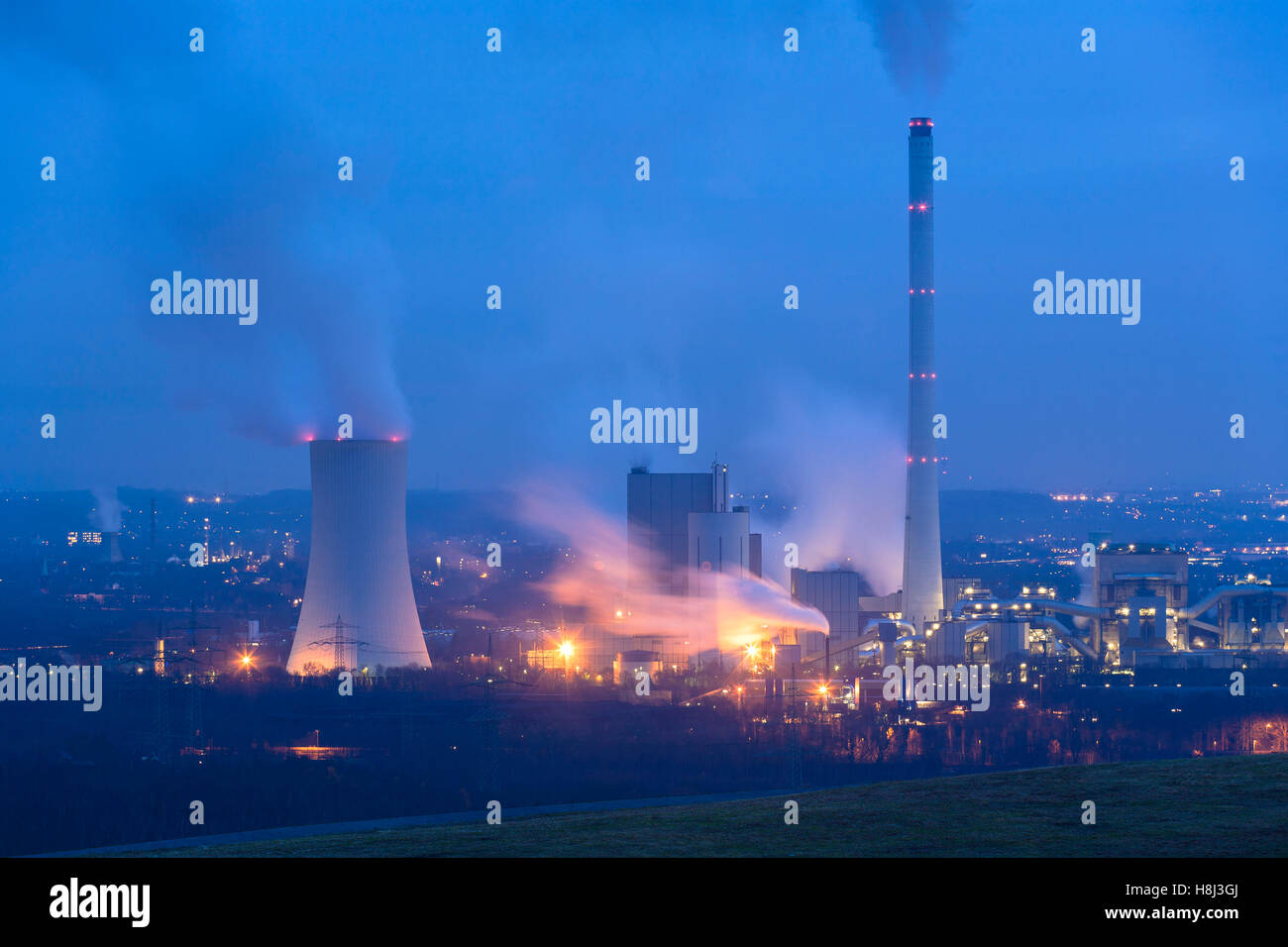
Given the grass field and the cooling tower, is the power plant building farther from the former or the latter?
the grass field

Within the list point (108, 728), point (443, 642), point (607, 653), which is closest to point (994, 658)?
point (607, 653)

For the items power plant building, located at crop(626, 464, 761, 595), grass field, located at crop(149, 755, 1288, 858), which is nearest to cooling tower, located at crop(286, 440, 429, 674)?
power plant building, located at crop(626, 464, 761, 595)

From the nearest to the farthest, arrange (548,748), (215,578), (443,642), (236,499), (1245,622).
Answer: (548,748) < (1245,622) < (443,642) < (215,578) < (236,499)

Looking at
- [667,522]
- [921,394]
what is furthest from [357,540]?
[921,394]

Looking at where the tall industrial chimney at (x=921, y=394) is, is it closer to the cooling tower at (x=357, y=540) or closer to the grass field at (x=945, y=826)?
the cooling tower at (x=357, y=540)

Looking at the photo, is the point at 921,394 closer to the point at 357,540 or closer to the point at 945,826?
the point at 357,540
